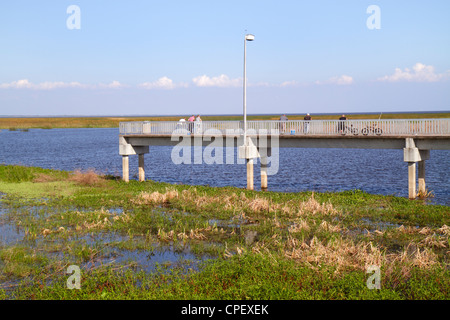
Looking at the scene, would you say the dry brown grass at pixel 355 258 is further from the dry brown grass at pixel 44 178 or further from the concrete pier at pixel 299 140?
the dry brown grass at pixel 44 178

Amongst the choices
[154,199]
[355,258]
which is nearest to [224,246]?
[355,258]

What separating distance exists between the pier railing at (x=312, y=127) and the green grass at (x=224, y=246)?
155 inches

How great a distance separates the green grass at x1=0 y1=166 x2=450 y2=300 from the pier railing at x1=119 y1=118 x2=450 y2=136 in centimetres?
395

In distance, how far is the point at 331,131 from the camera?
2858 cm

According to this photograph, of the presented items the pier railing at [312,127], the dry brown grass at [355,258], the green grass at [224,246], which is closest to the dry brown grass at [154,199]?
the green grass at [224,246]

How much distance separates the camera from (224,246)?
15.9 m

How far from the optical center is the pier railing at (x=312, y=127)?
25.6m

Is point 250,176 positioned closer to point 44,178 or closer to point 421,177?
point 421,177

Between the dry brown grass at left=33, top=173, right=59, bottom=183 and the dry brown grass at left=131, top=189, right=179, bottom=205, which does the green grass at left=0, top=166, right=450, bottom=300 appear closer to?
the dry brown grass at left=131, top=189, right=179, bottom=205

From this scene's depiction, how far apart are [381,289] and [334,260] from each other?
6.54 feet

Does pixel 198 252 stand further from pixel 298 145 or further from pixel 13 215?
pixel 298 145

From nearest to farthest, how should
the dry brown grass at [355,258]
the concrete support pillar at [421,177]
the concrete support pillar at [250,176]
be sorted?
the dry brown grass at [355,258] < the concrete support pillar at [421,177] < the concrete support pillar at [250,176]

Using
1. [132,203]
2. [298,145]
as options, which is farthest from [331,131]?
[132,203]
